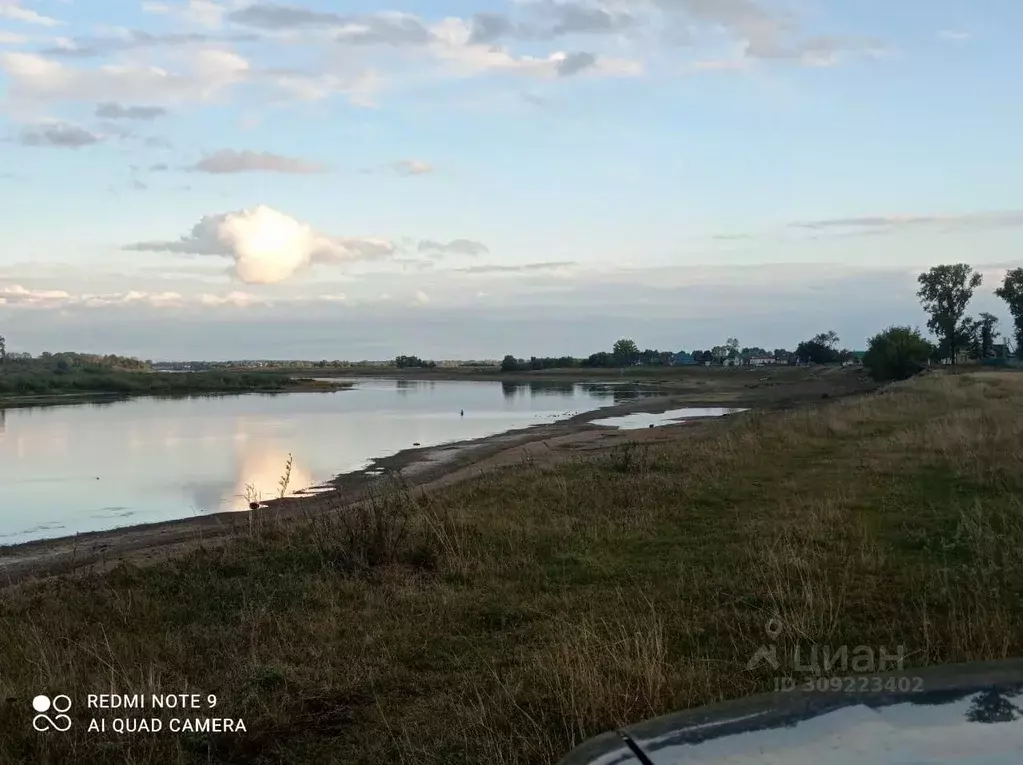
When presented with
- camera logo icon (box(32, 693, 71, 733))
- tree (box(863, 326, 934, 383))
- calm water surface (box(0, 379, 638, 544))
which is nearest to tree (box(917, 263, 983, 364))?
tree (box(863, 326, 934, 383))

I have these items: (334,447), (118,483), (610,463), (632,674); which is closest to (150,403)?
(334,447)

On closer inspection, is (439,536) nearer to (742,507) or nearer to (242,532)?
(242,532)

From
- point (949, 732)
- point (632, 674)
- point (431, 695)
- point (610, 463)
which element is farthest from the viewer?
point (610, 463)

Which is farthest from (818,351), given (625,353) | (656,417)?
(656,417)

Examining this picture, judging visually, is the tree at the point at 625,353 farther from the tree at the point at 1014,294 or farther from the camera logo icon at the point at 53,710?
the camera logo icon at the point at 53,710

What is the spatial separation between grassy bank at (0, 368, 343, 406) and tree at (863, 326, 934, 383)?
6752 cm

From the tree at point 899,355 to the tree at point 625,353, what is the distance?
3169 inches

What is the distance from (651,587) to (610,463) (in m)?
9.91

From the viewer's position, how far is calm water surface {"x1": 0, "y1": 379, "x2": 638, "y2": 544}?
21.4m

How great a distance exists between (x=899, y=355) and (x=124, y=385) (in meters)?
81.0

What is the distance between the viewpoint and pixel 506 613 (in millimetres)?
7164

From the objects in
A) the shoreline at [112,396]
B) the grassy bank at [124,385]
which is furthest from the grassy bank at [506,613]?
the grassy bank at [124,385]

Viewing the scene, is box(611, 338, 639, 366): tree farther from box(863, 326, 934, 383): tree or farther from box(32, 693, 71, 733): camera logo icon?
box(32, 693, 71, 733): camera logo icon

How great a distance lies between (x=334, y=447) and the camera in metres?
35.1
